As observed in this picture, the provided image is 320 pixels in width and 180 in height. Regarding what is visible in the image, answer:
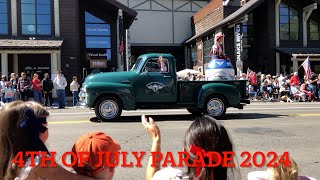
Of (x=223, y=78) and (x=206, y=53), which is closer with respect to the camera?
(x=223, y=78)

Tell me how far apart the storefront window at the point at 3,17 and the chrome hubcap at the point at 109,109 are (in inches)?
592

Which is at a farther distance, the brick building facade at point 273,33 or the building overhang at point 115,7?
the brick building facade at point 273,33

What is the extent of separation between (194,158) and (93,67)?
26.6m

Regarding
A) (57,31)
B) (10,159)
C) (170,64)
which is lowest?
(10,159)

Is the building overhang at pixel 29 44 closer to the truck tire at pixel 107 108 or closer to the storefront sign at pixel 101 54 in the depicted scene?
the storefront sign at pixel 101 54

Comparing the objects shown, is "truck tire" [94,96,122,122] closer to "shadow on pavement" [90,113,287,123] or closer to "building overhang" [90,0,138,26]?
"shadow on pavement" [90,113,287,123]

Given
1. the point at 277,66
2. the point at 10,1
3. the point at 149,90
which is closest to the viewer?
the point at 149,90

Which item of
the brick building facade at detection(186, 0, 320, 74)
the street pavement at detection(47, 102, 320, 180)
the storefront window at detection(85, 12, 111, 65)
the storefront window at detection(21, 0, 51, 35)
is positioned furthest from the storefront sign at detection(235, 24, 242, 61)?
the street pavement at detection(47, 102, 320, 180)

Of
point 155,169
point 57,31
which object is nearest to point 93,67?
point 57,31

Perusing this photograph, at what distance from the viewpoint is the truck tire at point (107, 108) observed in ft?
39.3

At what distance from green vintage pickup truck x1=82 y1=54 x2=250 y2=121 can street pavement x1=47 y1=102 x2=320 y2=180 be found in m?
0.51

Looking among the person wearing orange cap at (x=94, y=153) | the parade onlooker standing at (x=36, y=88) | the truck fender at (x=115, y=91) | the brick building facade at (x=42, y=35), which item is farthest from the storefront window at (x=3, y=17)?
the person wearing orange cap at (x=94, y=153)

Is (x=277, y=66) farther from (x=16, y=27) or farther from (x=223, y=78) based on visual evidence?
(x=16, y=27)

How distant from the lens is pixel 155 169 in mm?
2939
